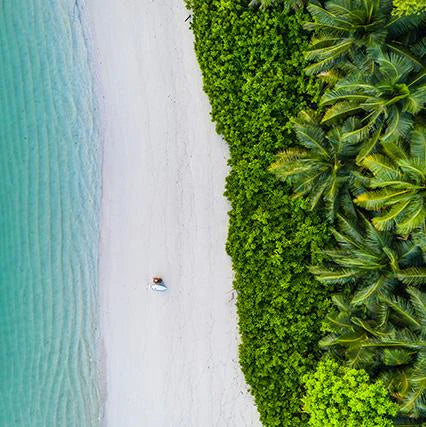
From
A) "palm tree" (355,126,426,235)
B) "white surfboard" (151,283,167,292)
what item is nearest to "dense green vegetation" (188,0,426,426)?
"palm tree" (355,126,426,235)

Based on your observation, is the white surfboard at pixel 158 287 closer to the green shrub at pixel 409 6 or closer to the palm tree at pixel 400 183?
the palm tree at pixel 400 183

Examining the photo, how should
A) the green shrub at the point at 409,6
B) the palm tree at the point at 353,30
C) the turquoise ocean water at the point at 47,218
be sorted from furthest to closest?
the turquoise ocean water at the point at 47,218 → the palm tree at the point at 353,30 → the green shrub at the point at 409,6

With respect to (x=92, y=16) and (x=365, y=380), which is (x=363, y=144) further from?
(x=92, y=16)

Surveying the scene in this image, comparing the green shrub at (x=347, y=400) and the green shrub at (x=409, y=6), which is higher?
the green shrub at (x=409, y=6)

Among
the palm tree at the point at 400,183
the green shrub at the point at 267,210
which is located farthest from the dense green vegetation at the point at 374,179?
the green shrub at the point at 267,210

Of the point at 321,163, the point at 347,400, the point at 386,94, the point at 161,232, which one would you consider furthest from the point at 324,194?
the point at 161,232

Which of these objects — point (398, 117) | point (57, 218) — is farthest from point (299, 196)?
point (57, 218)
